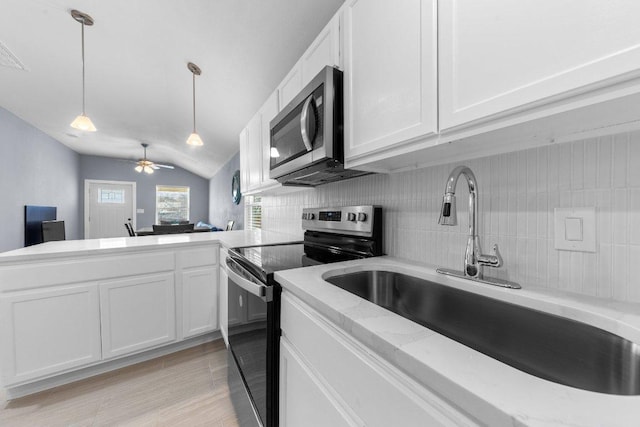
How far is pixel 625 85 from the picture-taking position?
0.43m

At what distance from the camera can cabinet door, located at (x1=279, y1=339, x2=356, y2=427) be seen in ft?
2.04

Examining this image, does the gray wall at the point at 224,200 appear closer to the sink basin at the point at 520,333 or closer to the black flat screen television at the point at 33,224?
the black flat screen television at the point at 33,224

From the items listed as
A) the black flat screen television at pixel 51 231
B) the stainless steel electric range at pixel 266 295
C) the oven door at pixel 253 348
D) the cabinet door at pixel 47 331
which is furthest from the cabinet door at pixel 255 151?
the black flat screen television at pixel 51 231

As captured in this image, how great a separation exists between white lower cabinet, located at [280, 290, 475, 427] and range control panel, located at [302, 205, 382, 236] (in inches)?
23.1

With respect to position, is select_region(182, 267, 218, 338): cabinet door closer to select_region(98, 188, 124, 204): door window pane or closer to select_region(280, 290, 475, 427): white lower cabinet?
select_region(280, 290, 475, 427): white lower cabinet

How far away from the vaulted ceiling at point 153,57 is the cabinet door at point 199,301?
1890 mm

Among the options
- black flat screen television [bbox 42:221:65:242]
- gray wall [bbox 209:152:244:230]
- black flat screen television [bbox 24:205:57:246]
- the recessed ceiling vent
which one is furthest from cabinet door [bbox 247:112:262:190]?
black flat screen television [bbox 24:205:57:246]

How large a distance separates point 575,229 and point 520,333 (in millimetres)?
335

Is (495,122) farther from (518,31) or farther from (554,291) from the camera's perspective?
(554,291)

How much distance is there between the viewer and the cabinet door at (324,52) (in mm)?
1109

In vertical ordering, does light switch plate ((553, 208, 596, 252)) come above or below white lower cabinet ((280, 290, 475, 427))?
above

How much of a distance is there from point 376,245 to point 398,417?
864 mm

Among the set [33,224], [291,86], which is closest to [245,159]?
[291,86]

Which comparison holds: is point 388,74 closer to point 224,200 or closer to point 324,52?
point 324,52
